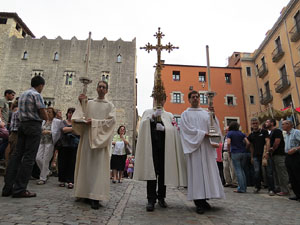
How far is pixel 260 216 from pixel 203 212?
2.76 feet

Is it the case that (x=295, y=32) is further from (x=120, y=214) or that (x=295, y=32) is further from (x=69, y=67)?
(x=69, y=67)

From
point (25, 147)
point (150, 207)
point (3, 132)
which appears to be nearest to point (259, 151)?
point (150, 207)

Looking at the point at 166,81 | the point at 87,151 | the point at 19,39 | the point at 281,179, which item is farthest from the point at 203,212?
the point at 19,39

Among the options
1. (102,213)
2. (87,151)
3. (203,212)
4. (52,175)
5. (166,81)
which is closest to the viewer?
(102,213)

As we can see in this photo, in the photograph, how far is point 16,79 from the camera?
102 ft

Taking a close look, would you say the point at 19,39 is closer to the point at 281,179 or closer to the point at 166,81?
the point at 166,81

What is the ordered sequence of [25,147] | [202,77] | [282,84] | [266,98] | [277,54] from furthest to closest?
[202,77] → [266,98] → [277,54] → [282,84] → [25,147]

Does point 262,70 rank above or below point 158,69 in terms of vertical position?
above

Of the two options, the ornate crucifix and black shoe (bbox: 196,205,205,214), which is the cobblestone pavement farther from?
the ornate crucifix

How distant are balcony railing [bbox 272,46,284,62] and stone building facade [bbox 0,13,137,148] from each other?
17.2 metres

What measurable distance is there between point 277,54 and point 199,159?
23707 mm

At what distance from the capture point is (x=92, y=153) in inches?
155

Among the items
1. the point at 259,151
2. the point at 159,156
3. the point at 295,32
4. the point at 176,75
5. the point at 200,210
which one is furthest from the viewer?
the point at 176,75

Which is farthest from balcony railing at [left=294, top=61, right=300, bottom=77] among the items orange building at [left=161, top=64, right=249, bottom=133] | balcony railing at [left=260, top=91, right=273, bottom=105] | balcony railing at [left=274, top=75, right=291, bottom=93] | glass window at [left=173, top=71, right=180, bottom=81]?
glass window at [left=173, top=71, right=180, bottom=81]
